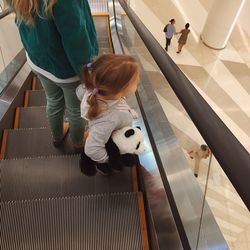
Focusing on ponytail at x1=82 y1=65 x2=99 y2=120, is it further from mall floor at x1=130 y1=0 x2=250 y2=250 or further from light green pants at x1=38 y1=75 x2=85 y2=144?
mall floor at x1=130 y1=0 x2=250 y2=250

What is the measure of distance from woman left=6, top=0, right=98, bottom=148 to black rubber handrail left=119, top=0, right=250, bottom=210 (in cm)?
50

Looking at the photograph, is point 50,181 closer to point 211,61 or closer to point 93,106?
point 93,106

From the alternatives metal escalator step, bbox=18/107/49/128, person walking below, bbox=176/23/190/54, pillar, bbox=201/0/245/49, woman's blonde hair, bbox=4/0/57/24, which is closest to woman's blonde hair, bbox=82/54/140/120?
woman's blonde hair, bbox=4/0/57/24

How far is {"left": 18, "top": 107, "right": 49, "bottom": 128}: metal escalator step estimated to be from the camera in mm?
3168

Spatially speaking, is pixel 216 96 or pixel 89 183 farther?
pixel 216 96

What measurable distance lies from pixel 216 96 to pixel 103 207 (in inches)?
324

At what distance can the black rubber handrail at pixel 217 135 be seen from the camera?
0.84 m

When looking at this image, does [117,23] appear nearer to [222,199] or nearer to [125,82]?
[125,82]

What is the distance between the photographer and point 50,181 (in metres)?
2.12

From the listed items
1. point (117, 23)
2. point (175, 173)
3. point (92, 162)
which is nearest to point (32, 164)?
point (92, 162)

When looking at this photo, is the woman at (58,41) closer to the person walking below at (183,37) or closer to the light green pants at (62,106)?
the light green pants at (62,106)

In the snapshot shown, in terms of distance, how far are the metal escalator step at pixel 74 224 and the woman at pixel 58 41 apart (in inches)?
25.8

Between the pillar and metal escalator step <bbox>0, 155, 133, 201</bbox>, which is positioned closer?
metal escalator step <bbox>0, 155, 133, 201</bbox>

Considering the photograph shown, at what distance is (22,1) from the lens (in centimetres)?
142
